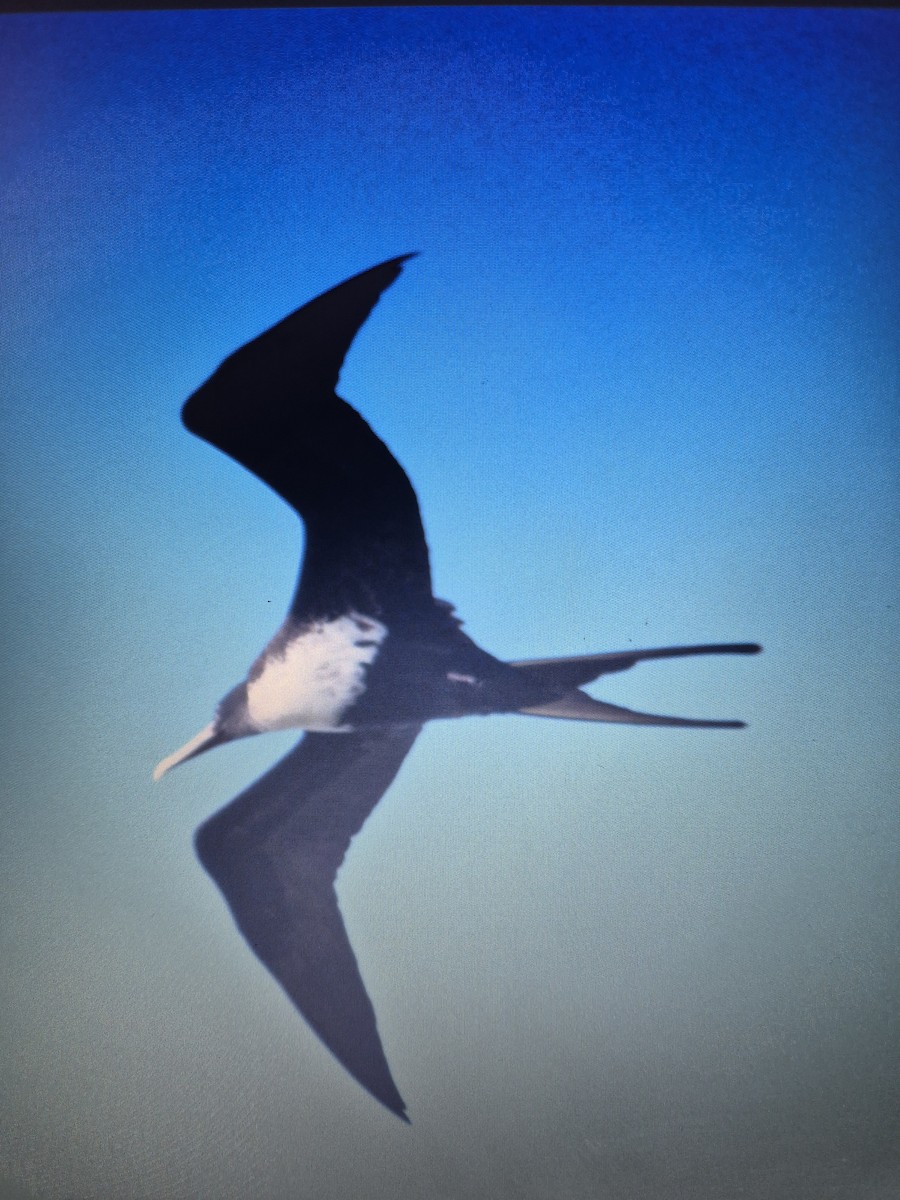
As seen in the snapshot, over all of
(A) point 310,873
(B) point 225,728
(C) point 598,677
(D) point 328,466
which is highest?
(D) point 328,466

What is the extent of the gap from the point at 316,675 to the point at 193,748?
8.5 inches

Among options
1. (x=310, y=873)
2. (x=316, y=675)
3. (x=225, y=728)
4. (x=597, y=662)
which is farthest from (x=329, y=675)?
(x=597, y=662)

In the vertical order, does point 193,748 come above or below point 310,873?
above

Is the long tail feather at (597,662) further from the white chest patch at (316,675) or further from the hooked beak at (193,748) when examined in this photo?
the hooked beak at (193,748)

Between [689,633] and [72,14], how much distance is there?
4.48 feet

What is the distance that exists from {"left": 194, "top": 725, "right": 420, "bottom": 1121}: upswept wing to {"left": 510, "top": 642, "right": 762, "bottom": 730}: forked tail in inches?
8.4

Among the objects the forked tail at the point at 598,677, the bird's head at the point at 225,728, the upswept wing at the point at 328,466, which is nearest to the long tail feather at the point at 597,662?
the forked tail at the point at 598,677

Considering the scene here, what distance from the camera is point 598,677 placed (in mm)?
1188

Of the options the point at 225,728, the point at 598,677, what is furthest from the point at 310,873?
the point at 598,677

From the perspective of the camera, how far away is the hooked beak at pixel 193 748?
1.19m

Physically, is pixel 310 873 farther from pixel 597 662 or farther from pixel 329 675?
pixel 597 662

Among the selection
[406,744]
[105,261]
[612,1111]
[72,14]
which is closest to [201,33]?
[72,14]

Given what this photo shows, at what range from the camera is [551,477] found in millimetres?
1207

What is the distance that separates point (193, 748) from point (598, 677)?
2.04 feet
